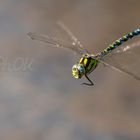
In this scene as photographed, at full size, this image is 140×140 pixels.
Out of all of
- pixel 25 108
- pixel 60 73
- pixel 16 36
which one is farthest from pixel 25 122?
pixel 16 36

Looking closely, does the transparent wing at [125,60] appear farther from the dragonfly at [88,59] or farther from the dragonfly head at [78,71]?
the dragonfly head at [78,71]

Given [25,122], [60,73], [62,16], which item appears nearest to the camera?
[25,122]

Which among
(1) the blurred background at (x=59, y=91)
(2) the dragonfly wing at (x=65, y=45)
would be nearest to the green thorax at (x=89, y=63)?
(2) the dragonfly wing at (x=65, y=45)

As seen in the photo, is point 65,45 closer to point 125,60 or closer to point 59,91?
point 125,60

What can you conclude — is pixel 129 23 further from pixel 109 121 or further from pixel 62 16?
pixel 109 121

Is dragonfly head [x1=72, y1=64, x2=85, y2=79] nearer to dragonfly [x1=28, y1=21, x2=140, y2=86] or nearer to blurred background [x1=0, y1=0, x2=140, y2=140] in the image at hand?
dragonfly [x1=28, y1=21, x2=140, y2=86]

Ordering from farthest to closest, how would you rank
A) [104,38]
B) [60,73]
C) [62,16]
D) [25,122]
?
[62,16] → [104,38] → [60,73] → [25,122]
